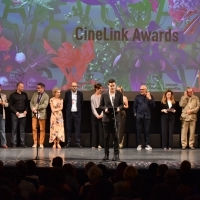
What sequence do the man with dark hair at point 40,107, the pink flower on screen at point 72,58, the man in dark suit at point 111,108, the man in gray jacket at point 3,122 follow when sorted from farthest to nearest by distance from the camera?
1. the pink flower on screen at point 72,58
2. the man in gray jacket at point 3,122
3. the man with dark hair at point 40,107
4. the man in dark suit at point 111,108

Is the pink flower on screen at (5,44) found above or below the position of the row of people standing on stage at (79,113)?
above

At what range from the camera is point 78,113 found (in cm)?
1287

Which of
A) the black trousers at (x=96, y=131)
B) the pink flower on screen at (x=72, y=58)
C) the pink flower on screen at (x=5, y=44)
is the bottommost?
the black trousers at (x=96, y=131)

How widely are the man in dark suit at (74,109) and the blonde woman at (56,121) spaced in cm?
17

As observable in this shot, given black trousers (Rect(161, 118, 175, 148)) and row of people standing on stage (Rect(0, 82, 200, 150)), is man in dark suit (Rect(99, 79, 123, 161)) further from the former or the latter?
black trousers (Rect(161, 118, 175, 148))

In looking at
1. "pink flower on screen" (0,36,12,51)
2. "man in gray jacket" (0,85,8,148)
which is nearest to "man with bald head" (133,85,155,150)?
"man in gray jacket" (0,85,8,148)

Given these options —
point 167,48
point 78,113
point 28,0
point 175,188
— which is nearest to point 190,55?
point 167,48

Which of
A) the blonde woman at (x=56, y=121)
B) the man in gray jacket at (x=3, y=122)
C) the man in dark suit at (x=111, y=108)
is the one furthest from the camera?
the blonde woman at (x=56, y=121)

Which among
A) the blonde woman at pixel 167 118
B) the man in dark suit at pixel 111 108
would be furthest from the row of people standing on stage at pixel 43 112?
the man in dark suit at pixel 111 108

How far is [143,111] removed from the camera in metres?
12.8

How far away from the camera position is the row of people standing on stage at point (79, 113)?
1264cm

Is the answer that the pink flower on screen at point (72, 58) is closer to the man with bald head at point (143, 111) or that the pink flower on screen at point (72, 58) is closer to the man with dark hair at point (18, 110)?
the man with dark hair at point (18, 110)

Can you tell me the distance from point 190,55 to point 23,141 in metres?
4.53

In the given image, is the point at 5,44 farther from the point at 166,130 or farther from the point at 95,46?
the point at 166,130
